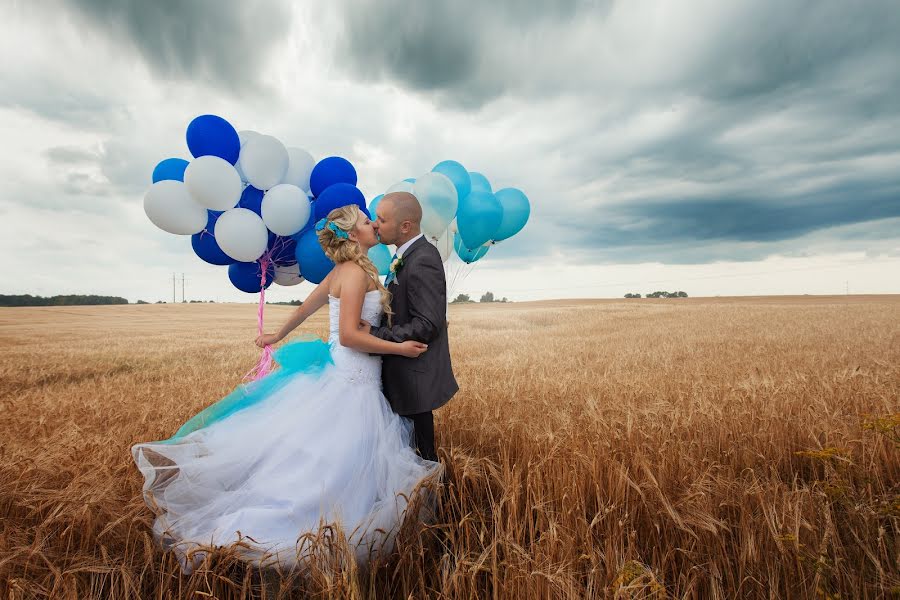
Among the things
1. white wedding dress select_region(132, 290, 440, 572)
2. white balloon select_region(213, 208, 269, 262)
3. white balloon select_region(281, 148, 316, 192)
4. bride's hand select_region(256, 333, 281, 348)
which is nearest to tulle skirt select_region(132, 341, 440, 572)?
white wedding dress select_region(132, 290, 440, 572)

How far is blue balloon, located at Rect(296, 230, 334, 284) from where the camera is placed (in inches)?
185

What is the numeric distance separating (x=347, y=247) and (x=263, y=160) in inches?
98.5

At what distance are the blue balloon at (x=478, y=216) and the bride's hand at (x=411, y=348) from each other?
2667 millimetres

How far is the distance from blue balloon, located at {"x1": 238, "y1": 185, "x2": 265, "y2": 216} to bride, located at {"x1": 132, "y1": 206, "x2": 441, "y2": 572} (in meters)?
2.36

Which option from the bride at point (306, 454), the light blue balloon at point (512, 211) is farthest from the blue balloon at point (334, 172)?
the light blue balloon at point (512, 211)

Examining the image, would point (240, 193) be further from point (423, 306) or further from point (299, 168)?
point (423, 306)

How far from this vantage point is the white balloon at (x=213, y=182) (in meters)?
4.51

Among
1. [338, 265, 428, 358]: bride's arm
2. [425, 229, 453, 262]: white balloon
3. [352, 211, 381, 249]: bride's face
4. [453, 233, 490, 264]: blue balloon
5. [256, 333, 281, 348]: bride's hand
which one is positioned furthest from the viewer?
[453, 233, 490, 264]: blue balloon

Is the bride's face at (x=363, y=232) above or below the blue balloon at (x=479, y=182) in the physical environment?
below

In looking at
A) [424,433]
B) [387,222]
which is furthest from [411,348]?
[387,222]

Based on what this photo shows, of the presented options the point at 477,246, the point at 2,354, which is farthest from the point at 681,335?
the point at 2,354

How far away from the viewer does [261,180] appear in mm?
4992

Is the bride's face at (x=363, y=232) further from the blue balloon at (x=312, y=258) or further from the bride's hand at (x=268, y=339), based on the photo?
the blue balloon at (x=312, y=258)

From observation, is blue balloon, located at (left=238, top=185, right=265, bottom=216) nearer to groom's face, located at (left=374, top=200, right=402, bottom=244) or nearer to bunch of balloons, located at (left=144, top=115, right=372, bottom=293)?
bunch of balloons, located at (left=144, top=115, right=372, bottom=293)
